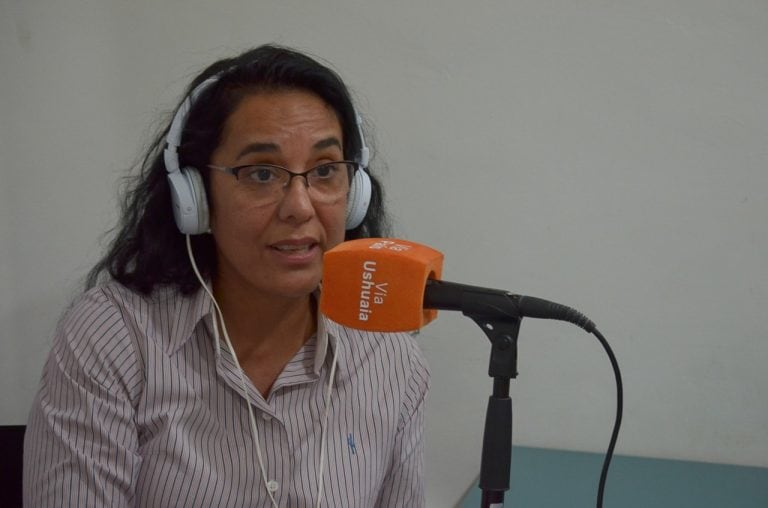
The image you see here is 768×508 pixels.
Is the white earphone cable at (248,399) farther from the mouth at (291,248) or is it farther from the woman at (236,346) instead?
the mouth at (291,248)

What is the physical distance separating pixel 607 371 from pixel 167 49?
1.16 meters

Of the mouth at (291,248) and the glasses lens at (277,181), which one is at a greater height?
the glasses lens at (277,181)

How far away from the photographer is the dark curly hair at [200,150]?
133 centimetres

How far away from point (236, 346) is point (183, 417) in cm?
15

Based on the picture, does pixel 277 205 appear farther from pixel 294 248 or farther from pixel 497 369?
pixel 497 369

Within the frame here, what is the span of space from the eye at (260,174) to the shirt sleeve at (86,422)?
0.28 metres

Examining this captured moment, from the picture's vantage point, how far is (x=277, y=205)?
1260 millimetres

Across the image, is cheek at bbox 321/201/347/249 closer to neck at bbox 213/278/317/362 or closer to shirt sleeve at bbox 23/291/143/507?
neck at bbox 213/278/317/362

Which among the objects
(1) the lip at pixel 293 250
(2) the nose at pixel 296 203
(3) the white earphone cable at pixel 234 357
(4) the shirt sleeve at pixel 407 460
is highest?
(2) the nose at pixel 296 203

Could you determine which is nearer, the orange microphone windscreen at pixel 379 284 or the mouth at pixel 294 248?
the orange microphone windscreen at pixel 379 284

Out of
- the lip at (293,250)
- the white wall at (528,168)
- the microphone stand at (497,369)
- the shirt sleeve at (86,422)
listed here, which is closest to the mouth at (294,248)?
the lip at (293,250)

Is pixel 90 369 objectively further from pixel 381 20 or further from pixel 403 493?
pixel 381 20

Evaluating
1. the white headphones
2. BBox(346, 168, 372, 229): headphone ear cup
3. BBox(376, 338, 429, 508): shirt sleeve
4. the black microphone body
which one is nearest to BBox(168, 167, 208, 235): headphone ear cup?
the white headphones

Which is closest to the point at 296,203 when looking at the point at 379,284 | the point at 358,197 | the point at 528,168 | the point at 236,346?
the point at 358,197
